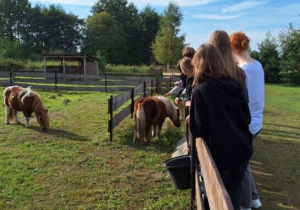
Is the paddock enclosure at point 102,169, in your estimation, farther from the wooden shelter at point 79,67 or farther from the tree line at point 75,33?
the tree line at point 75,33

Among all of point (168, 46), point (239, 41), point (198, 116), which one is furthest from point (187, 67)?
point (168, 46)

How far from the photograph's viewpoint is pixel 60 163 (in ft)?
17.8

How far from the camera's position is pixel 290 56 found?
30344mm

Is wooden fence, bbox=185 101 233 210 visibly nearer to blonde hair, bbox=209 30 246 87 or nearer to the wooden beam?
Result: the wooden beam

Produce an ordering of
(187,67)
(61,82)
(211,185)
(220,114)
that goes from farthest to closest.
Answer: (61,82) < (187,67) < (220,114) < (211,185)

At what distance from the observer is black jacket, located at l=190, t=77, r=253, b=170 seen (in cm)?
245

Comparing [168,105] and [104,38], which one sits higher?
[104,38]

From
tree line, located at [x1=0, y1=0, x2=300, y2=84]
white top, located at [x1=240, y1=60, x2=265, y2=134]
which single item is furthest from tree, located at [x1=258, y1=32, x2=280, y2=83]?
white top, located at [x1=240, y1=60, x2=265, y2=134]

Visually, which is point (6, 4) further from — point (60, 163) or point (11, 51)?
point (60, 163)

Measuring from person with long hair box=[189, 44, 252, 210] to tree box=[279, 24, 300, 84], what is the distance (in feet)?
99.1

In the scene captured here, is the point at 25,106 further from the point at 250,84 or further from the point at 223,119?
the point at 223,119

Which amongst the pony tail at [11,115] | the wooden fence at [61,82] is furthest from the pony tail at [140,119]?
the wooden fence at [61,82]

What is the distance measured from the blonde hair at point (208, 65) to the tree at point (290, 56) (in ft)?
99.1

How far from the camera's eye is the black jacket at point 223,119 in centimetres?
245
